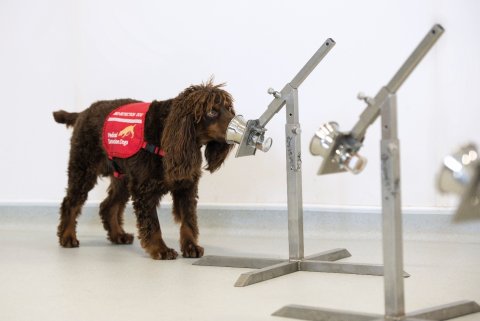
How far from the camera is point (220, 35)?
14.0 ft

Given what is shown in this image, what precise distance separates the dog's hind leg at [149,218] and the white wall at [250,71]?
839mm

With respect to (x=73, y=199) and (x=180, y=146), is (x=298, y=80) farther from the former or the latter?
(x=73, y=199)

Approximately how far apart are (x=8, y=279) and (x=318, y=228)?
5.20 feet

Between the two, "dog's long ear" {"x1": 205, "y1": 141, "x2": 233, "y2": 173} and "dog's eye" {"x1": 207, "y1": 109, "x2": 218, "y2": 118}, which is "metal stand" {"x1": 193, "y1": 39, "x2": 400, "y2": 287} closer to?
"dog's eye" {"x1": 207, "y1": 109, "x2": 218, "y2": 118}

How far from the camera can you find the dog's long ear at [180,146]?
3.35 m

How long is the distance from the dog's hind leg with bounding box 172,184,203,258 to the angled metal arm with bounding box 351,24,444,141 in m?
1.60

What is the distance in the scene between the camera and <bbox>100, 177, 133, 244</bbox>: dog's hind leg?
4.05 metres

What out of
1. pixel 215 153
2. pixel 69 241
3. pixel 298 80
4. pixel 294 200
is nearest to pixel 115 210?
pixel 69 241

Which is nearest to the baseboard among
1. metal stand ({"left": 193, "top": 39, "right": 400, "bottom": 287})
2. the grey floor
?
the grey floor

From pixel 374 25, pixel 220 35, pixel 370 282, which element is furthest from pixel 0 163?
pixel 370 282

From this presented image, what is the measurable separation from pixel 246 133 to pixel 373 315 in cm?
103

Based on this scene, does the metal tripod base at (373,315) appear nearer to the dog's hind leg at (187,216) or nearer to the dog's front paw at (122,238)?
the dog's hind leg at (187,216)

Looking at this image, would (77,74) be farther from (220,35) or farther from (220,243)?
(220,243)

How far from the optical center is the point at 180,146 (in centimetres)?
334
